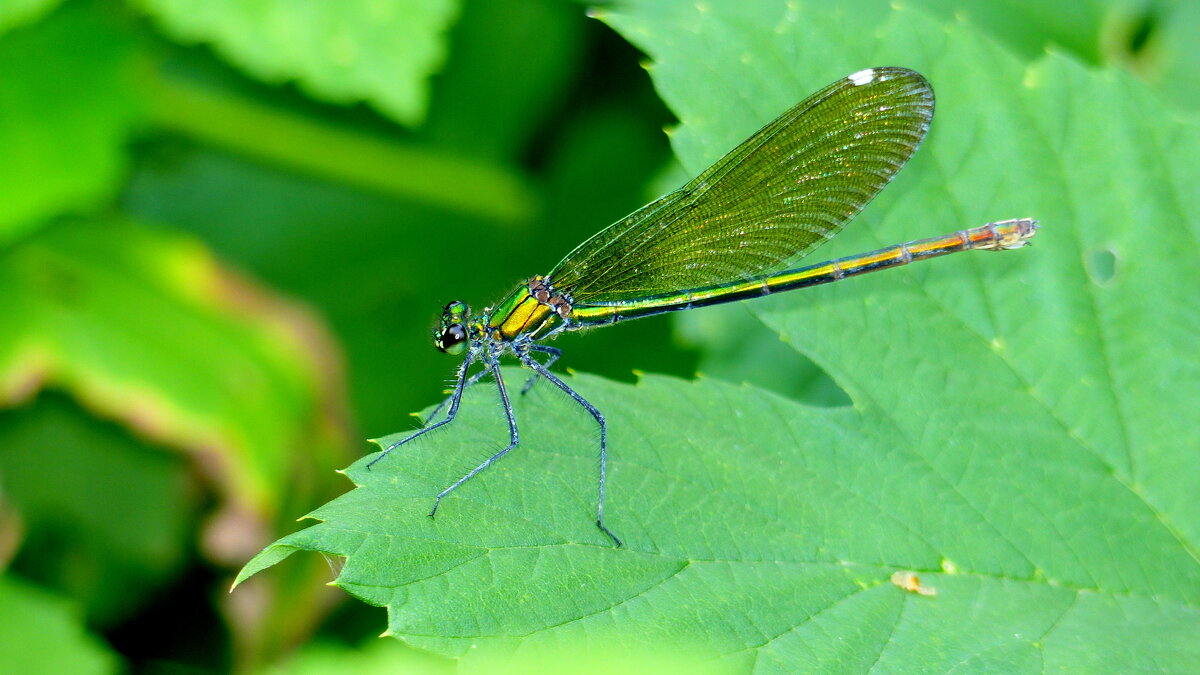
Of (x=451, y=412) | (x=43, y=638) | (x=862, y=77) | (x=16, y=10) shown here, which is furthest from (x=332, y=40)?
(x=43, y=638)

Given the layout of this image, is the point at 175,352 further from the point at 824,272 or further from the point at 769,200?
the point at 824,272

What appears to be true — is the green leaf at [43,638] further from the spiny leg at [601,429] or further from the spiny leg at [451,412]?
the spiny leg at [601,429]

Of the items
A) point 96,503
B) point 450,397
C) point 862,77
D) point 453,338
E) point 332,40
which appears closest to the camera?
point 450,397

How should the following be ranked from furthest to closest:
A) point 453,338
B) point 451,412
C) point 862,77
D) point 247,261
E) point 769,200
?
point 247,261 < point 769,200 < point 453,338 < point 862,77 < point 451,412

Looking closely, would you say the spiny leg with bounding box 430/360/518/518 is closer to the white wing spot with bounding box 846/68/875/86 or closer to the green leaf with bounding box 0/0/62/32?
the white wing spot with bounding box 846/68/875/86

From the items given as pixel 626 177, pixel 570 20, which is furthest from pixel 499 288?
pixel 570 20

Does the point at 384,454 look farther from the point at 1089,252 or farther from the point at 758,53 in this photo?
the point at 1089,252

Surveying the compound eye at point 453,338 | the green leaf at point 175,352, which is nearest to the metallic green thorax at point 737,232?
the compound eye at point 453,338
